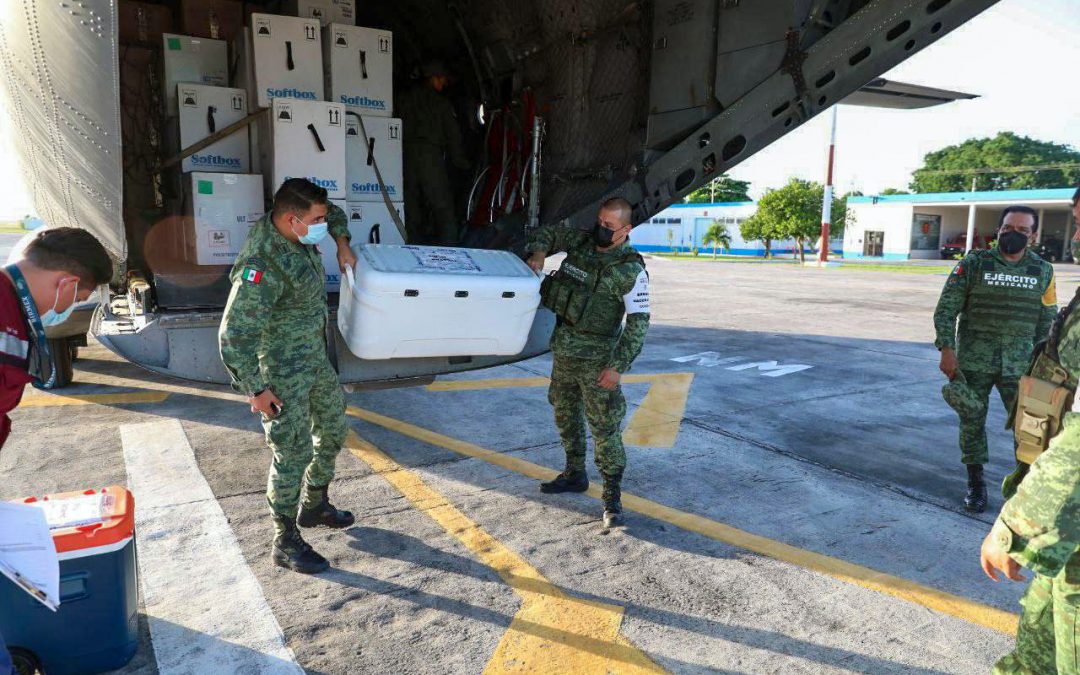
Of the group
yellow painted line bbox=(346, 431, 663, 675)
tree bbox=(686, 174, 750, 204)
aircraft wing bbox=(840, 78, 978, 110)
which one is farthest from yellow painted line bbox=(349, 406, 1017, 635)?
tree bbox=(686, 174, 750, 204)

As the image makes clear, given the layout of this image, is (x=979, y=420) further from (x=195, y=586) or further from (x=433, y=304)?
(x=195, y=586)

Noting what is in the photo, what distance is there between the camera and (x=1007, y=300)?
3900 mm

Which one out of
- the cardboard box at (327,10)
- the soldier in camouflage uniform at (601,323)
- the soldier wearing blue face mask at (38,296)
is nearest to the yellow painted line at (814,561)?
the soldier in camouflage uniform at (601,323)

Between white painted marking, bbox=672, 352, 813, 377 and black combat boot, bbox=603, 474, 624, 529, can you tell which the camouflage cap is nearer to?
black combat boot, bbox=603, 474, 624, 529

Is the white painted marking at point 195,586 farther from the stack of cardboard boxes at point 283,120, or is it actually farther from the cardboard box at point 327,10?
the cardboard box at point 327,10

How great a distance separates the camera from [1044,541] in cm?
163

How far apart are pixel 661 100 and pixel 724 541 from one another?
119 inches

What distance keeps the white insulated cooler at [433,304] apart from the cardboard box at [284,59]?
5.06 ft

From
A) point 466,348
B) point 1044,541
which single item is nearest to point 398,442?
point 466,348

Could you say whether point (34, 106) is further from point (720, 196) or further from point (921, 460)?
point (720, 196)

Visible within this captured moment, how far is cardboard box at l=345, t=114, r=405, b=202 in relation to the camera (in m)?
4.84

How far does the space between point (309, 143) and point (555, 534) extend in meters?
2.72

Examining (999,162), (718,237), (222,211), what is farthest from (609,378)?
(999,162)

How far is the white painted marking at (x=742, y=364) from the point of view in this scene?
7281mm
